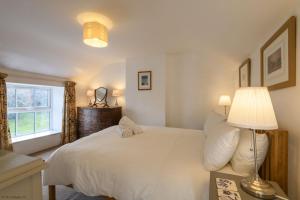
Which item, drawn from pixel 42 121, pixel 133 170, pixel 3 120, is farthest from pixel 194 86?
pixel 42 121

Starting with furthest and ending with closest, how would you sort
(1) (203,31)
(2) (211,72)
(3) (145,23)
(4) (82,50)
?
(2) (211,72)
(4) (82,50)
(1) (203,31)
(3) (145,23)

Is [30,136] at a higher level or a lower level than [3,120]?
lower

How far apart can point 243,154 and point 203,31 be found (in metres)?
1.68

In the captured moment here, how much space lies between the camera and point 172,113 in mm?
3635

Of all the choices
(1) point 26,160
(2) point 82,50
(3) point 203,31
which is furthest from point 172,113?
A: (1) point 26,160

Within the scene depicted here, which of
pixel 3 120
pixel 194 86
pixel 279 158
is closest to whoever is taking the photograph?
pixel 279 158

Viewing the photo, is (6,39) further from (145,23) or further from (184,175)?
(184,175)

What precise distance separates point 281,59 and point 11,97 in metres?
4.59

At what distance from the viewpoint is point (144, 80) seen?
11.9 feet

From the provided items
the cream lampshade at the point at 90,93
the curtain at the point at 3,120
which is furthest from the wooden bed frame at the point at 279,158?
the cream lampshade at the point at 90,93

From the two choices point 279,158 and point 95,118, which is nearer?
point 279,158

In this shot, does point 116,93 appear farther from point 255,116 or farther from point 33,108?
point 255,116

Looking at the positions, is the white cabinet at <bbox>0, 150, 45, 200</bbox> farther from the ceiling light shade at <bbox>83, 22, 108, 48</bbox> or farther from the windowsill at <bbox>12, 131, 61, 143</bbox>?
the windowsill at <bbox>12, 131, 61, 143</bbox>

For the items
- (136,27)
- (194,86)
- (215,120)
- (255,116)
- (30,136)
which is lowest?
(30,136)
